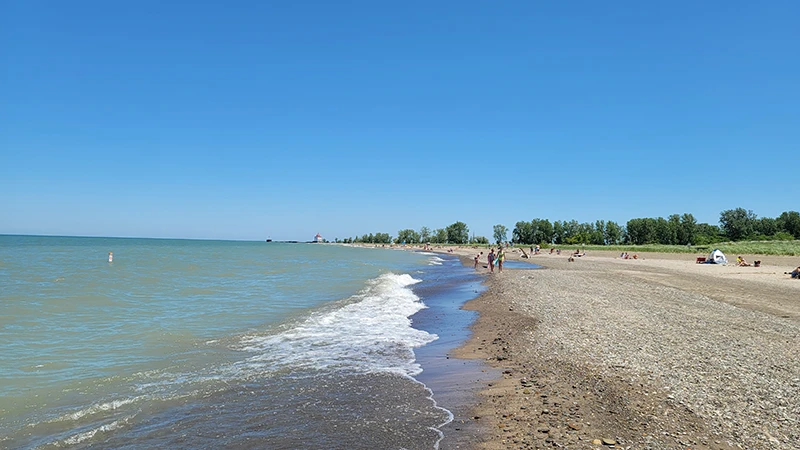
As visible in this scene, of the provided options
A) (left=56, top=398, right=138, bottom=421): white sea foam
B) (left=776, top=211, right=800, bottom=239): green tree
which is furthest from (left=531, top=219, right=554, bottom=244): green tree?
(left=56, top=398, right=138, bottom=421): white sea foam

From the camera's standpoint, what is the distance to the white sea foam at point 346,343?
9.34 meters

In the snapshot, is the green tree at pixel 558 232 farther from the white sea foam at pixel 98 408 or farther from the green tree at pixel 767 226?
the white sea foam at pixel 98 408

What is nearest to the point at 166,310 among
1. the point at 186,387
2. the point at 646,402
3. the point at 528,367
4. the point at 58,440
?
the point at 186,387

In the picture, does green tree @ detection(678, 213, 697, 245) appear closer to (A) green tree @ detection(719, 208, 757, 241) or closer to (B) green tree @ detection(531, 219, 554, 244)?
(A) green tree @ detection(719, 208, 757, 241)

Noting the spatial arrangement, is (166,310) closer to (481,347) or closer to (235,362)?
A: (235,362)

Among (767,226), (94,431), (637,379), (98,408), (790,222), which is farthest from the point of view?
(767,226)

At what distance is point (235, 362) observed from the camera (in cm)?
948

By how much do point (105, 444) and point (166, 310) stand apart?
11.7 metres

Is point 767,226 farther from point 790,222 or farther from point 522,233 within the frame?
point 522,233

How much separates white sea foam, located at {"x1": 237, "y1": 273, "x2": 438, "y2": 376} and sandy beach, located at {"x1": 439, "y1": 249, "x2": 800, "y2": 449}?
179 centimetres

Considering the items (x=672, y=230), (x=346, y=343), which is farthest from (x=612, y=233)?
(x=346, y=343)

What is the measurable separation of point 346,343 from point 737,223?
188 m

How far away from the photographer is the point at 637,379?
7445mm

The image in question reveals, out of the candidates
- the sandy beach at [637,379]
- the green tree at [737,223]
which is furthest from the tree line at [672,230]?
the sandy beach at [637,379]
